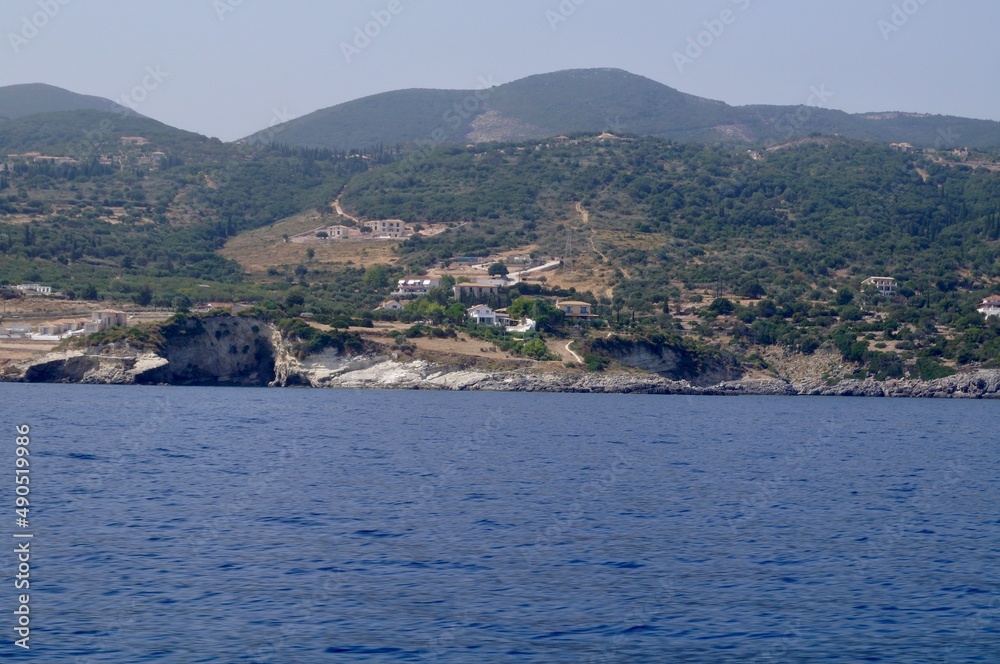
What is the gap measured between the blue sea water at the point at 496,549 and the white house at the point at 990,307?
54528 millimetres

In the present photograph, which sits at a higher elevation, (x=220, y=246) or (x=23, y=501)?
(x=220, y=246)

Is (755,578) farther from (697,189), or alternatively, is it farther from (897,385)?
(697,189)

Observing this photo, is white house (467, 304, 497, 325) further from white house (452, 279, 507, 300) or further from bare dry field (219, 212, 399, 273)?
bare dry field (219, 212, 399, 273)

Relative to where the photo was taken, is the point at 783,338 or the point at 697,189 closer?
the point at 783,338

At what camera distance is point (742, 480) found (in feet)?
95.2

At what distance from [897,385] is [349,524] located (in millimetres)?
62842

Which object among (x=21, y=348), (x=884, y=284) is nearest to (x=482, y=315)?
(x=21, y=348)

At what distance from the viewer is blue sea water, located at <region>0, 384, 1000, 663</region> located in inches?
544

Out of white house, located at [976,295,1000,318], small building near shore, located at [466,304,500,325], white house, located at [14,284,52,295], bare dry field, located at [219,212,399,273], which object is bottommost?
small building near shore, located at [466,304,500,325]

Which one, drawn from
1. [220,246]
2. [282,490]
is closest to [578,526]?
[282,490]

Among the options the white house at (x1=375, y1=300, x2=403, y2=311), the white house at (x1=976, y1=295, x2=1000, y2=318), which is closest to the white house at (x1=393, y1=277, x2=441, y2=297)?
the white house at (x1=375, y1=300, x2=403, y2=311)

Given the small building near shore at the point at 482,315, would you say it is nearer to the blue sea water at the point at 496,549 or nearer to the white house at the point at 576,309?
the white house at the point at 576,309

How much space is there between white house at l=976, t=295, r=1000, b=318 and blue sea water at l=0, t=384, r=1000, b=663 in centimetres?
5453

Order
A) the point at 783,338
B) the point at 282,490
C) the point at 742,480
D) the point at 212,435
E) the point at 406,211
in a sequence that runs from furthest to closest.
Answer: the point at 406,211, the point at 783,338, the point at 212,435, the point at 742,480, the point at 282,490
